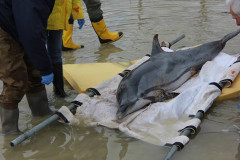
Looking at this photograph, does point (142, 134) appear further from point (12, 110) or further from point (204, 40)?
point (204, 40)

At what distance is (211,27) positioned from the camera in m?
7.72

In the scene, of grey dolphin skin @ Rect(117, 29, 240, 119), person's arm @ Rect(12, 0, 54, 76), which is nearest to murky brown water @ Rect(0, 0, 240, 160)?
grey dolphin skin @ Rect(117, 29, 240, 119)

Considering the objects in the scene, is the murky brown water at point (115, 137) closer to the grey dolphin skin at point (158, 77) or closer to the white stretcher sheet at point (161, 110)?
the white stretcher sheet at point (161, 110)

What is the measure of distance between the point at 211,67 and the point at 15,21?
2.62 m

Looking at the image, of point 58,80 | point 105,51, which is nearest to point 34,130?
point 58,80

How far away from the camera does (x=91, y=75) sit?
4.71 m

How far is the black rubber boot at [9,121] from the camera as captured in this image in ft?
11.0

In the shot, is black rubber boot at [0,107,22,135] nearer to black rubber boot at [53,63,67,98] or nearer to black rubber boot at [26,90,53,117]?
black rubber boot at [26,90,53,117]

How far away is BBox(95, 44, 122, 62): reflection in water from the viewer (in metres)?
6.22

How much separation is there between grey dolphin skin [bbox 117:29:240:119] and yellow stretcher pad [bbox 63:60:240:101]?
24.2 inches

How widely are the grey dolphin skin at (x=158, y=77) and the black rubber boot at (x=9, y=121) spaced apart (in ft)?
3.80

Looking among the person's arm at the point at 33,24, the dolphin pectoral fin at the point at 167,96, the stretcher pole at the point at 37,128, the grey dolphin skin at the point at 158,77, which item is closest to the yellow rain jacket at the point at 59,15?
the person's arm at the point at 33,24

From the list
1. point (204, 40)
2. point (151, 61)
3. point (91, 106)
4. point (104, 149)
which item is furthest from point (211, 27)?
point (104, 149)

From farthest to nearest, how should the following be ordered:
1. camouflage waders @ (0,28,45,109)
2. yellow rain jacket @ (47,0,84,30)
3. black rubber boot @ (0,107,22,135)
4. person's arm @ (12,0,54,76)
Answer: yellow rain jacket @ (47,0,84,30), black rubber boot @ (0,107,22,135), camouflage waders @ (0,28,45,109), person's arm @ (12,0,54,76)
